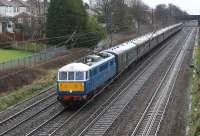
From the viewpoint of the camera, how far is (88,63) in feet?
100.0

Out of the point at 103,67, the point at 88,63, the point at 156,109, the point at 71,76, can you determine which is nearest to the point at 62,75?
the point at 71,76

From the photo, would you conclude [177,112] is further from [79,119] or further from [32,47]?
[32,47]

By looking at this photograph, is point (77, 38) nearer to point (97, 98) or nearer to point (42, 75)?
point (42, 75)

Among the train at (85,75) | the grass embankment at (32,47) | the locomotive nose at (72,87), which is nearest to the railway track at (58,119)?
the train at (85,75)

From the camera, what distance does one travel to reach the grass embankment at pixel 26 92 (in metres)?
31.3

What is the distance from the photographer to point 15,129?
2459cm

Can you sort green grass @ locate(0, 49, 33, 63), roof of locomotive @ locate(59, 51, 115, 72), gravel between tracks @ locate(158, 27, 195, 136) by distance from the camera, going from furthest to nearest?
1. green grass @ locate(0, 49, 33, 63)
2. roof of locomotive @ locate(59, 51, 115, 72)
3. gravel between tracks @ locate(158, 27, 195, 136)

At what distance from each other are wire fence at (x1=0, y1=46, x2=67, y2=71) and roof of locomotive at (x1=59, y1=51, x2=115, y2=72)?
10.2 m

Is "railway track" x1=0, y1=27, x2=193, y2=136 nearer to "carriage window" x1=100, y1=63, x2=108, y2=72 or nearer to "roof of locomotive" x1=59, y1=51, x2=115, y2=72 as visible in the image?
"carriage window" x1=100, y1=63, x2=108, y2=72

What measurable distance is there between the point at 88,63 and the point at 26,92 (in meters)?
6.84

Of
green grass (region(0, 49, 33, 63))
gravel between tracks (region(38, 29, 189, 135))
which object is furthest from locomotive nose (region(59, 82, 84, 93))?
green grass (region(0, 49, 33, 63))

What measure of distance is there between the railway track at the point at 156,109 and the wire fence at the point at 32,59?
14.3m

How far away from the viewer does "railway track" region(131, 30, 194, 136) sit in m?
23.3

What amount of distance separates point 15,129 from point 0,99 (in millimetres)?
7193
